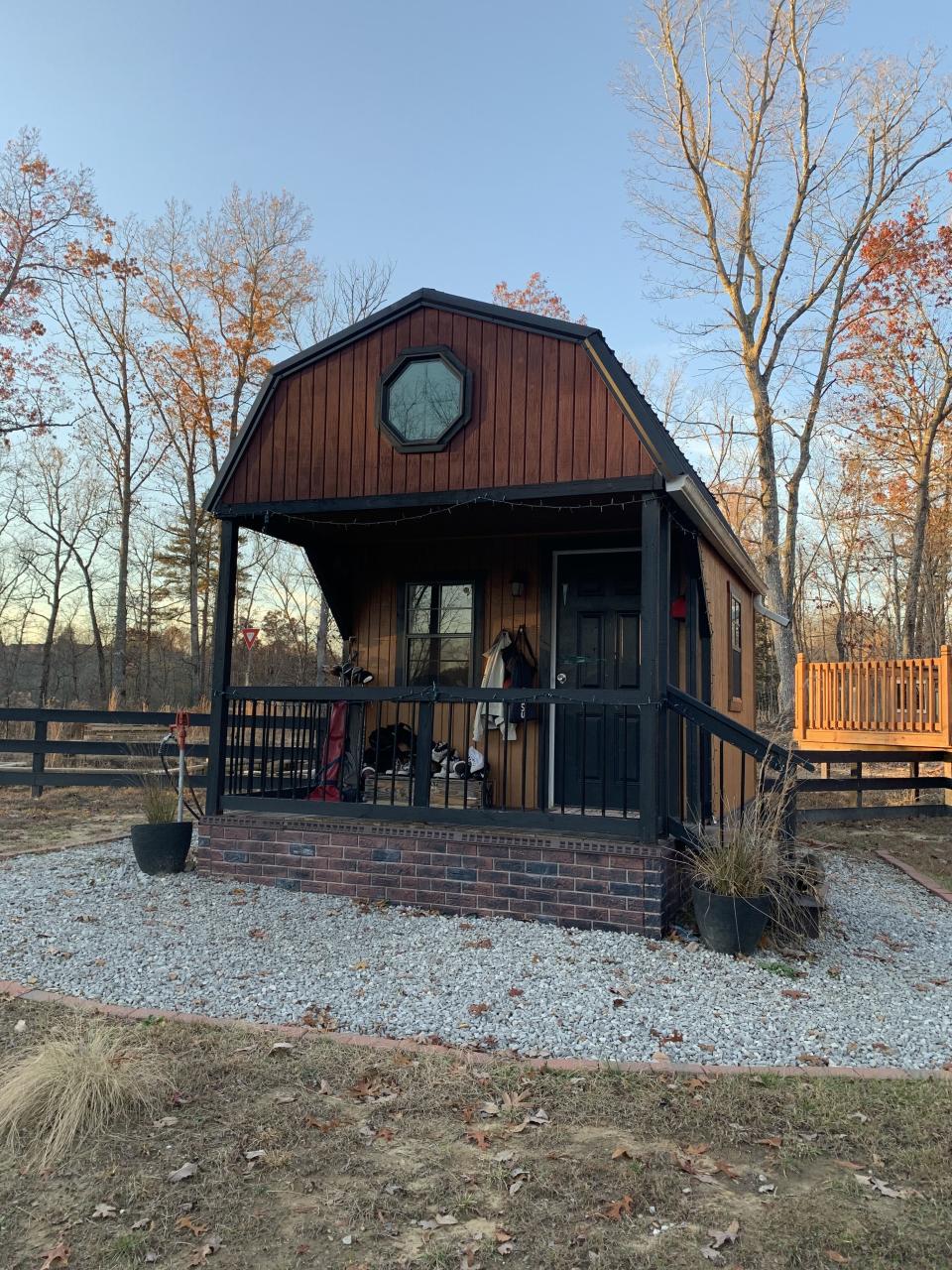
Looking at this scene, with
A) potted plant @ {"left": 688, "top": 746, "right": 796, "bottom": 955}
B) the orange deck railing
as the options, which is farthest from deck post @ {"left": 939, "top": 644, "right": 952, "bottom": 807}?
potted plant @ {"left": 688, "top": 746, "right": 796, "bottom": 955}

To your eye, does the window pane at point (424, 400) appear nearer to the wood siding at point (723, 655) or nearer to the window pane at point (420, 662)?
the window pane at point (420, 662)

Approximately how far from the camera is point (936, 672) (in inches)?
492

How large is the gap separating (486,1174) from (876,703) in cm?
1222

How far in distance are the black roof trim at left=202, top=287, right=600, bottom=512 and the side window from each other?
4.29 m

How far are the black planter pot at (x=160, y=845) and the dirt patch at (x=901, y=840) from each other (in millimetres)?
6411

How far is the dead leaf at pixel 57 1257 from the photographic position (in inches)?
86.0

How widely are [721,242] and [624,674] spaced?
14.9m

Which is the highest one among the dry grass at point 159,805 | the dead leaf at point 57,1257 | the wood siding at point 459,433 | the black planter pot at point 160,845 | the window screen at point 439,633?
the wood siding at point 459,433

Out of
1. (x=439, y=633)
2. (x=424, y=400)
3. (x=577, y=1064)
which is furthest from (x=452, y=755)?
(x=577, y=1064)

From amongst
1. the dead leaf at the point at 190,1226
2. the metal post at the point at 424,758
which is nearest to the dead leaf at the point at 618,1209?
the dead leaf at the point at 190,1226

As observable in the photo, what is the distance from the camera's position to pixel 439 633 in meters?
7.99

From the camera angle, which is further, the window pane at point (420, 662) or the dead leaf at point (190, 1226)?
the window pane at point (420, 662)

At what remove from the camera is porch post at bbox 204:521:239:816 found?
659cm

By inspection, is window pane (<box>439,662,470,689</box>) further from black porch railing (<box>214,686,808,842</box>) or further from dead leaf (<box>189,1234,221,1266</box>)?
dead leaf (<box>189,1234,221,1266</box>)
